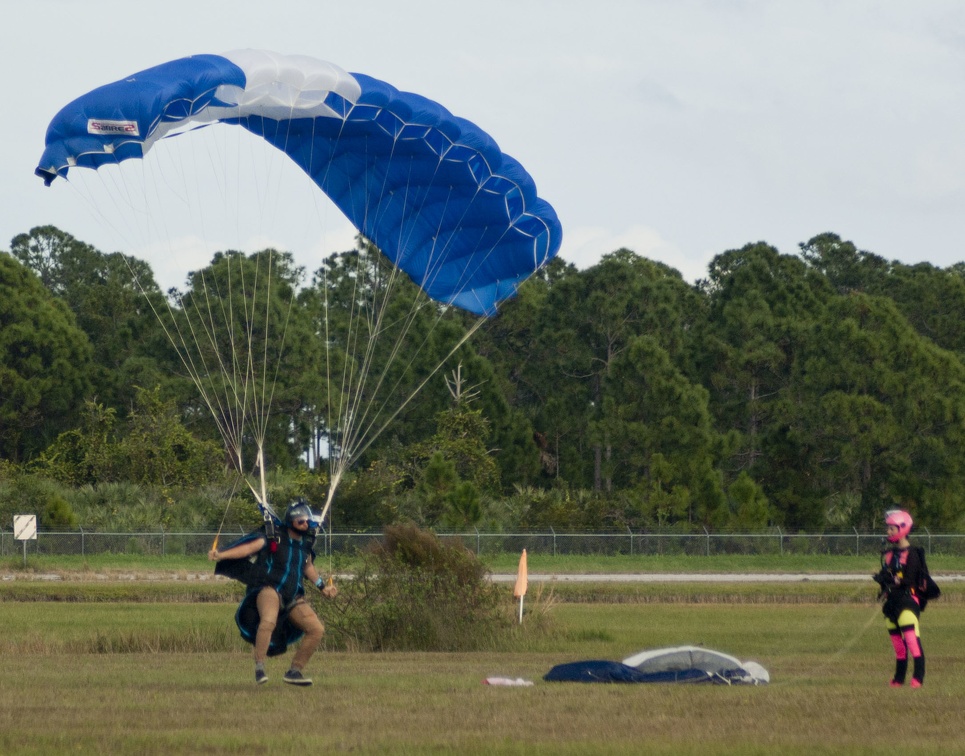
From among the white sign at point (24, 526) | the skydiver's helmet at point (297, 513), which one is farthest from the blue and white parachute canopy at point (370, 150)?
the white sign at point (24, 526)

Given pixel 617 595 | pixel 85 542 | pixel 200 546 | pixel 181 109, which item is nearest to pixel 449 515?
pixel 200 546

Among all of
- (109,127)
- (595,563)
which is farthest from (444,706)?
(595,563)

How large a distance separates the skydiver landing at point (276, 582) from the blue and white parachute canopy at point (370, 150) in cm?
576

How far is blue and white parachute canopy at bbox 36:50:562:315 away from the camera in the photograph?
15.4m

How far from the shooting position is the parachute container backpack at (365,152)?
50.3 ft

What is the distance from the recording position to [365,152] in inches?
727

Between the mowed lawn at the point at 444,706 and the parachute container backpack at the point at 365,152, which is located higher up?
the parachute container backpack at the point at 365,152

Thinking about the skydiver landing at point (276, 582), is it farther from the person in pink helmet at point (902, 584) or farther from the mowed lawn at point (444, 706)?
the person in pink helmet at point (902, 584)

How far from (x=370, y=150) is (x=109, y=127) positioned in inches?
160

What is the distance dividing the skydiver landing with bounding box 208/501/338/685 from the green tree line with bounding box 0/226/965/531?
2536 cm

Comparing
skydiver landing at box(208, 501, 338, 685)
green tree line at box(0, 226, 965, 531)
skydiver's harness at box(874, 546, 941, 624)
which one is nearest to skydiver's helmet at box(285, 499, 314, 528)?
skydiver landing at box(208, 501, 338, 685)

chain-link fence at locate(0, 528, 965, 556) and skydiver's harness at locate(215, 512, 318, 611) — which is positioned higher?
skydiver's harness at locate(215, 512, 318, 611)

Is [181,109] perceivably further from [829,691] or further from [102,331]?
[102,331]

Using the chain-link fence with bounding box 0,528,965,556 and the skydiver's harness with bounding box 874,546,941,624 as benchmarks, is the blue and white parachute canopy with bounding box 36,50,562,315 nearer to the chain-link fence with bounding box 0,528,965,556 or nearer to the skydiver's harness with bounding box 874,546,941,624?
the skydiver's harness with bounding box 874,546,941,624
